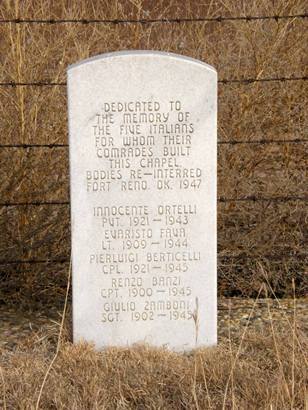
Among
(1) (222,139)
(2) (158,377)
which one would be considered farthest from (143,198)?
(1) (222,139)

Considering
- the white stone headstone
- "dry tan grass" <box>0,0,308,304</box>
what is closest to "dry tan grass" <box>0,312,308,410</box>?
the white stone headstone

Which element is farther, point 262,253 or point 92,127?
point 262,253

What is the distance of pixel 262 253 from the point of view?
5430 mm

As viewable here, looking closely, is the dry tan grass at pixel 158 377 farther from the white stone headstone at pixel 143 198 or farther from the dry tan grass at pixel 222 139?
the dry tan grass at pixel 222 139

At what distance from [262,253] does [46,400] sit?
7.27ft

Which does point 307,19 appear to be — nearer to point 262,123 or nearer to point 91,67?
point 262,123

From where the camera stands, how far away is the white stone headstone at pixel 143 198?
402 cm

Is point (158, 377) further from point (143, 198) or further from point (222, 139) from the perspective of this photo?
point (222, 139)

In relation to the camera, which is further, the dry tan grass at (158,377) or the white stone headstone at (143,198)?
the white stone headstone at (143,198)

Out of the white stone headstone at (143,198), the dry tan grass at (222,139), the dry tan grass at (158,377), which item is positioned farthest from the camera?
the dry tan grass at (222,139)

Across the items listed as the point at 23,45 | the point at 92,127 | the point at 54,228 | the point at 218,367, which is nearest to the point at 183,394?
the point at 218,367

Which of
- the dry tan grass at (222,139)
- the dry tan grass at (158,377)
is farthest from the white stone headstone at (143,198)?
the dry tan grass at (222,139)

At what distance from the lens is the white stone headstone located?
402cm

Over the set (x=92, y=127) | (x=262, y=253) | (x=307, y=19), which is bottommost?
(x=262, y=253)
